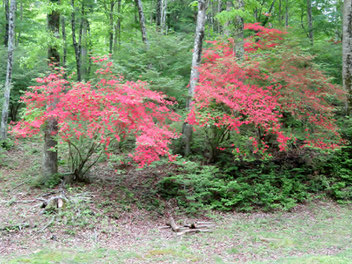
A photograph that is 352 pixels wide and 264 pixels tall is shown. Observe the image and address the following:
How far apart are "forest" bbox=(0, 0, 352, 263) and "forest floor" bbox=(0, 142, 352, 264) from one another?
1.5 inches

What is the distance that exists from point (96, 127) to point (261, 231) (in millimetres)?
4871

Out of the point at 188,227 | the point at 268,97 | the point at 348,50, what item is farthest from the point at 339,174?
the point at 188,227

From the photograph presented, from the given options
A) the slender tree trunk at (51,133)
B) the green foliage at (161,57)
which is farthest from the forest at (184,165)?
the green foliage at (161,57)

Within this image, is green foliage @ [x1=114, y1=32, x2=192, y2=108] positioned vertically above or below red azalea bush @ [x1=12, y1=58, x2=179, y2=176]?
above

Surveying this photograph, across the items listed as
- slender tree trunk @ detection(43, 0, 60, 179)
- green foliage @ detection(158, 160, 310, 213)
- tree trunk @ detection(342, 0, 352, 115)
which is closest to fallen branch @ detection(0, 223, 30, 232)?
slender tree trunk @ detection(43, 0, 60, 179)

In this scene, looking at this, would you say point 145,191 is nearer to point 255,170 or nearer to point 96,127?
point 96,127

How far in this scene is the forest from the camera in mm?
5965

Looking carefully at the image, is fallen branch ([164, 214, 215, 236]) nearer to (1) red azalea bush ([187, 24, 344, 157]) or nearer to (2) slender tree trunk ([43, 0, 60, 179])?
(1) red azalea bush ([187, 24, 344, 157])

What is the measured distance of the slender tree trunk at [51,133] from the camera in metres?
8.51

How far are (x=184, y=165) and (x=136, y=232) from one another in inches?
109

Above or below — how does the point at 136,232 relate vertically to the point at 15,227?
below

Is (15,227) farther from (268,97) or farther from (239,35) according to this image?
(239,35)

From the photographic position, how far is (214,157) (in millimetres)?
10781

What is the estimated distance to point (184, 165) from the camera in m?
8.87
